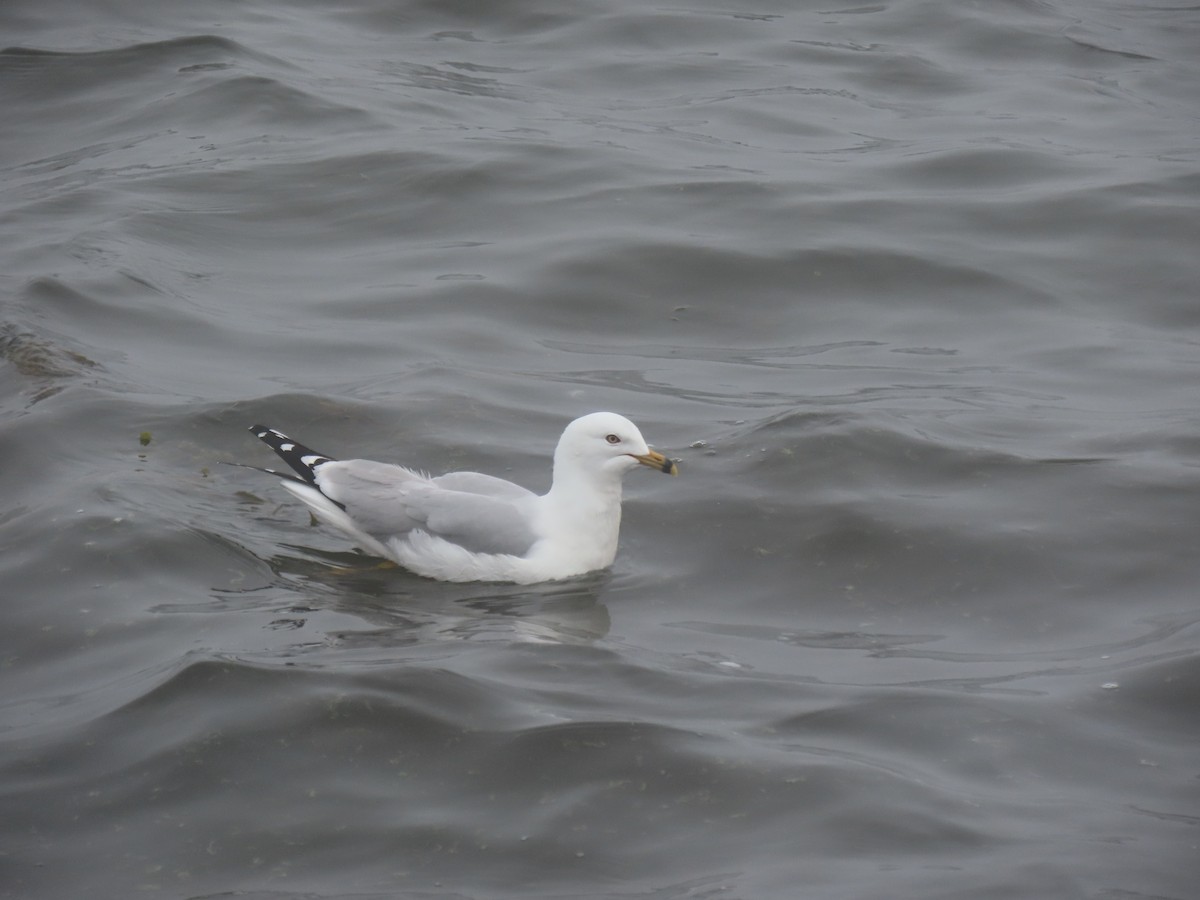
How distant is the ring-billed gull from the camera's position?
7562 millimetres

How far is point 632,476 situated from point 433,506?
6.10 feet

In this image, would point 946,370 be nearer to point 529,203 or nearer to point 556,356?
point 556,356

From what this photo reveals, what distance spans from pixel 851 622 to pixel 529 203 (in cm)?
699

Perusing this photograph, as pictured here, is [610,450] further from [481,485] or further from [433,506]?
[433,506]

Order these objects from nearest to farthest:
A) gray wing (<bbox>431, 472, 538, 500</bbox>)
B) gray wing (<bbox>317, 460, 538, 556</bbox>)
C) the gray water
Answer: the gray water < gray wing (<bbox>317, 460, 538, 556</bbox>) < gray wing (<bbox>431, 472, 538, 500</bbox>)

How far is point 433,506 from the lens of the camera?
25.0ft

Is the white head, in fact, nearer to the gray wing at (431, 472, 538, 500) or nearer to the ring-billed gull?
the ring-billed gull

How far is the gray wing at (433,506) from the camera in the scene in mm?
7543

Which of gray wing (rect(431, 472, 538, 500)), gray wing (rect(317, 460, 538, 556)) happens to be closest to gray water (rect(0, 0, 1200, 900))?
gray wing (rect(317, 460, 538, 556))

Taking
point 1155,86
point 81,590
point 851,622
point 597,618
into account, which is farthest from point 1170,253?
point 81,590

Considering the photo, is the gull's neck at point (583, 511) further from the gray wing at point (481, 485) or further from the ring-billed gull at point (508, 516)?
the gray wing at point (481, 485)

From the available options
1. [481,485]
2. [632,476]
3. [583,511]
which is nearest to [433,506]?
[481,485]

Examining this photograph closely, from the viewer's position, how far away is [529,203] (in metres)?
13.5

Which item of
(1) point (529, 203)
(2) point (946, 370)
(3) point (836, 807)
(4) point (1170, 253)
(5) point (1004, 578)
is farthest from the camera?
(1) point (529, 203)
